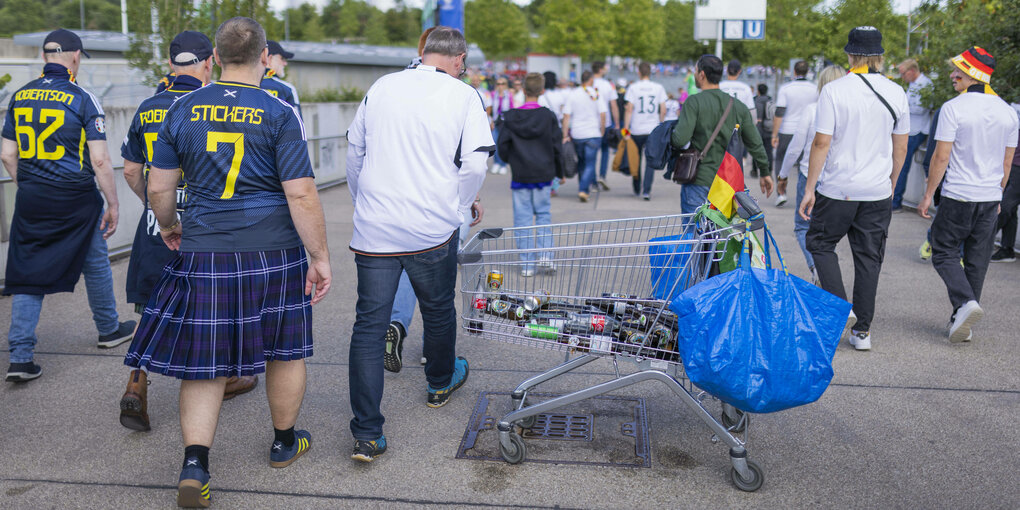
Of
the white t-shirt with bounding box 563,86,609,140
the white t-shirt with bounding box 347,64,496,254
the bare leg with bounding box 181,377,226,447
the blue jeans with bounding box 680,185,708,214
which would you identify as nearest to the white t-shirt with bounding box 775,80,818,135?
the white t-shirt with bounding box 563,86,609,140

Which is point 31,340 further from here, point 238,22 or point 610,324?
point 610,324

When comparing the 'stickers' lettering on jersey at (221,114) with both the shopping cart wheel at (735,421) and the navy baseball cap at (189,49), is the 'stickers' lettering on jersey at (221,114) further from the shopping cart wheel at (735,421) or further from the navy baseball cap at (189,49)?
the shopping cart wheel at (735,421)

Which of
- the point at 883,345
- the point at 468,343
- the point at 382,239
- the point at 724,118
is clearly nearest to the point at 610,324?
the point at 382,239

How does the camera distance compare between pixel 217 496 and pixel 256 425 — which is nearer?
pixel 217 496

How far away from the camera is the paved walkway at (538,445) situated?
3.57 meters

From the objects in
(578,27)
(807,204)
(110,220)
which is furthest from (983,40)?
(578,27)

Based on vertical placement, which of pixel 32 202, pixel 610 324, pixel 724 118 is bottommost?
pixel 610 324

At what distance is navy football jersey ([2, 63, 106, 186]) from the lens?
495 cm

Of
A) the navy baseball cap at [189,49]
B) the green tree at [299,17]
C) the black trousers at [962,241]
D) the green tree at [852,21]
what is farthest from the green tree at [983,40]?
the green tree at [299,17]

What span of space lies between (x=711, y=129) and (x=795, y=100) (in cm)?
565

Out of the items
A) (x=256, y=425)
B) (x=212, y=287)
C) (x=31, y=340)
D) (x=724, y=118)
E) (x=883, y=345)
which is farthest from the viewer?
(x=724, y=118)

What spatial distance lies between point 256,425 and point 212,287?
1.19 metres

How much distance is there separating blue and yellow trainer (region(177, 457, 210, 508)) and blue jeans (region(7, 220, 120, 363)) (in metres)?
2.15

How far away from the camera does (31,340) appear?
4957 mm
